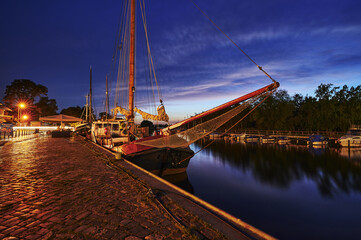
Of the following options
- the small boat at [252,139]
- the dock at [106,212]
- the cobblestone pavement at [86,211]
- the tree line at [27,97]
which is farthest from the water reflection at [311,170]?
the tree line at [27,97]

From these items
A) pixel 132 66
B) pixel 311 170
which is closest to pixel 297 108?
pixel 311 170

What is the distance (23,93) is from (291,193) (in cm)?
6657

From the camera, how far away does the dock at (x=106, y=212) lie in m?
3.23

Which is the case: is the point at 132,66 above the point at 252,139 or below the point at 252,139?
above

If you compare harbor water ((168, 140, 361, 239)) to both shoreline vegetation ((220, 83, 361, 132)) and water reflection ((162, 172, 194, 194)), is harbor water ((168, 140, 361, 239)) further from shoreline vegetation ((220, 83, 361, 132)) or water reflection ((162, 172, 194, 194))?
shoreline vegetation ((220, 83, 361, 132))

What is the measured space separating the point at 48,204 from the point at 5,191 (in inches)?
79.6

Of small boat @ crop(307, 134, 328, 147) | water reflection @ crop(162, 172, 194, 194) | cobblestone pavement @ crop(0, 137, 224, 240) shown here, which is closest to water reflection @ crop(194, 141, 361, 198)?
small boat @ crop(307, 134, 328, 147)

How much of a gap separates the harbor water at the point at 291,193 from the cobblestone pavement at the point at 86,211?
8.74 meters

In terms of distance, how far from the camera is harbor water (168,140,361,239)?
10676 mm

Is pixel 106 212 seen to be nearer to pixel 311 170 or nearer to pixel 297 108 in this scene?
pixel 311 170

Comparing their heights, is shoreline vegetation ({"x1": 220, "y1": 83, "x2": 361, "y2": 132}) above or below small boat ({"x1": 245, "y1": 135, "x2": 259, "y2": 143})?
above

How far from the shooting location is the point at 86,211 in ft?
13.2

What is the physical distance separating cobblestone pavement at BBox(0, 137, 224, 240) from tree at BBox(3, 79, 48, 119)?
5777 centimetres

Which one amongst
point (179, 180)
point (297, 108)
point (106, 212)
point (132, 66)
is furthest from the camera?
point (297, 108)
